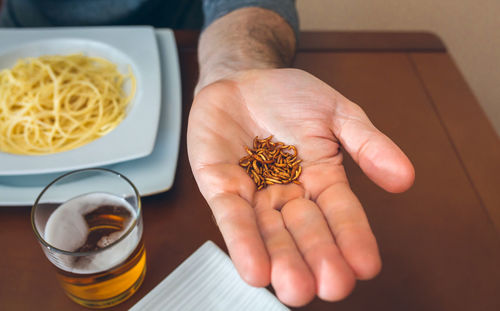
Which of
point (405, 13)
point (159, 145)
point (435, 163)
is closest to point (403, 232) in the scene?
point (435, 163)

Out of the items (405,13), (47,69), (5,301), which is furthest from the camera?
(405,13)

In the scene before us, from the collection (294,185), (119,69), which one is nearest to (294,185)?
(294,185)

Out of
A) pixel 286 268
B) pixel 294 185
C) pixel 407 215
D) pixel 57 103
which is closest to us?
pixel 286 268

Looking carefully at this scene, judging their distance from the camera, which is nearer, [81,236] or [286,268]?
[286,268]

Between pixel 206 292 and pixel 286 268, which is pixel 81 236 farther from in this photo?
pixel 286 268

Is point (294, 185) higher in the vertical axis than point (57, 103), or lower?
higher

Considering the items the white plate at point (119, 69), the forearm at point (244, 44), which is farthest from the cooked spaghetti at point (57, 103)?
the forearm at point (244, 44)

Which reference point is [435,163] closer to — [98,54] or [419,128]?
[419,128]
